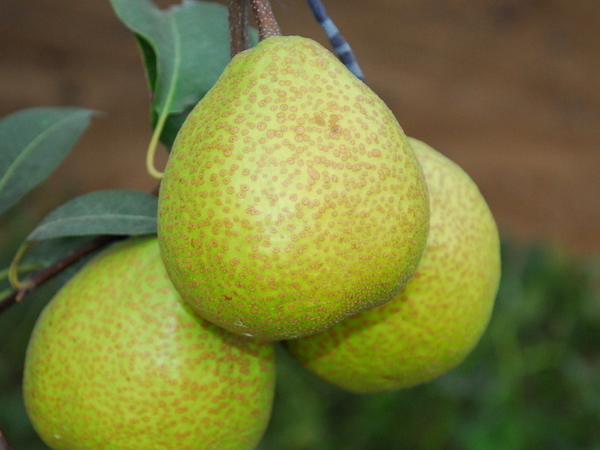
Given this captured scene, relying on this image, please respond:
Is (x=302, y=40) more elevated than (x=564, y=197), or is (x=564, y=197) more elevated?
(x=302, y=40)

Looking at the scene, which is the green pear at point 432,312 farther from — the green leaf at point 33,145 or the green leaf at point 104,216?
the green leaf at point 33,145

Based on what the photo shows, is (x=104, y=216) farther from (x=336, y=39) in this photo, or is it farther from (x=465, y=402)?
(x=465, y=402)

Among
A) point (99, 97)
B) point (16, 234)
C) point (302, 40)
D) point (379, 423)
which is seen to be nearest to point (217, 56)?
point (302, 40)

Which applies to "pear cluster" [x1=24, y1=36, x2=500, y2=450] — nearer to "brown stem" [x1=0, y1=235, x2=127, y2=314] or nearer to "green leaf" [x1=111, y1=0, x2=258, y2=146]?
"brown stem" [x1=0, y1=235, x2=127, y2=314]

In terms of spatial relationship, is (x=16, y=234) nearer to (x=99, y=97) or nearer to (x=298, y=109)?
(x=99, y=97)

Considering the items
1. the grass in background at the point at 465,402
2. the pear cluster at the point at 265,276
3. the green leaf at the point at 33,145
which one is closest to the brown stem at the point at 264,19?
the pear cluster at the point at 265,276
